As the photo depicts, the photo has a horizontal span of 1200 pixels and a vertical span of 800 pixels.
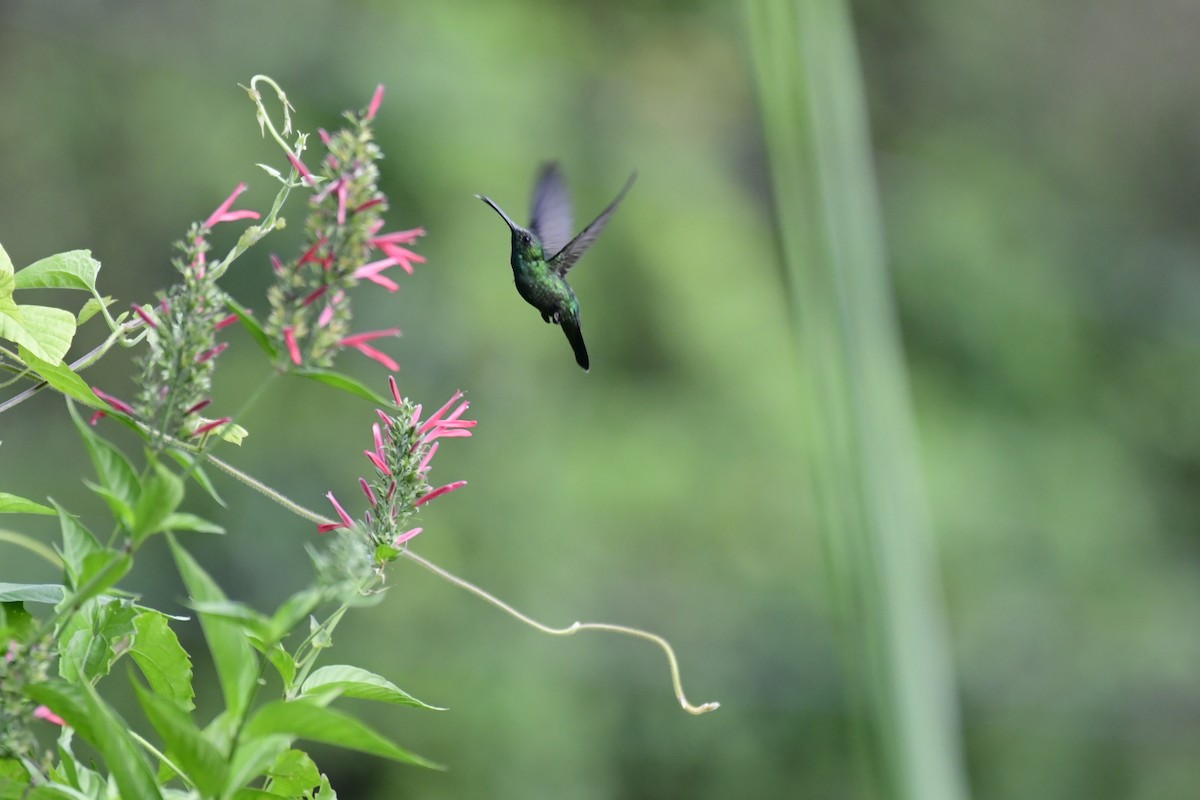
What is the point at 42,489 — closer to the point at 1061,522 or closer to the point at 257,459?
the point at 257,459

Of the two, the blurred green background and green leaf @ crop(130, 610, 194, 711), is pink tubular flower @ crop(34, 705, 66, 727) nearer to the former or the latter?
green leaf @ crop(130, 610, 194, 711)

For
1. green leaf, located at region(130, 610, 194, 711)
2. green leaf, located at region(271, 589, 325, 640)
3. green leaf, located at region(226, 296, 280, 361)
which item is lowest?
green leaf, located at region(130, 610, 194, 711)

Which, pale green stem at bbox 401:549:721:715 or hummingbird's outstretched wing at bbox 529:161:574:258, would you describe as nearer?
pale green stem at bbox 401:549:721:715

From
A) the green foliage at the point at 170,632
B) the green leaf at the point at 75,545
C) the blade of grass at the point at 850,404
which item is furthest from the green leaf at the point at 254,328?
the blade of grass at the point at 850,404

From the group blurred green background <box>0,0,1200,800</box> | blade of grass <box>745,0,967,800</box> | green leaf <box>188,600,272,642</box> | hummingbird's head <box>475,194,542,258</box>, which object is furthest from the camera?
blurred green background <box>0,0,1200,800</box>

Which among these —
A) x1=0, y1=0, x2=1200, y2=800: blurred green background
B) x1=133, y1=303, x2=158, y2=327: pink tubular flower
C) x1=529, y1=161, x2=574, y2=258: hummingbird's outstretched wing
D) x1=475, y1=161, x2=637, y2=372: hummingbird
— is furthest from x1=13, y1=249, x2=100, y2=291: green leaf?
x1=0, y1=0, x2=1200, y2=800: blurred green background

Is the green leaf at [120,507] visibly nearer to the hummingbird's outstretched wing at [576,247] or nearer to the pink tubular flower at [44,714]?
the pink tubular flower at [44,714]
